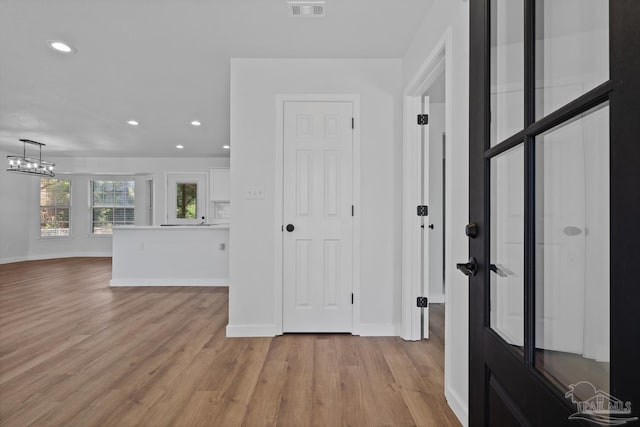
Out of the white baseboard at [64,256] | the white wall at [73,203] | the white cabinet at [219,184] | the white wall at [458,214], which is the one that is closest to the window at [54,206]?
the white wall at [73,203]

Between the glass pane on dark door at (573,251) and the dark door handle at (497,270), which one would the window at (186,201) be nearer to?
the dark door handle at (497,270)

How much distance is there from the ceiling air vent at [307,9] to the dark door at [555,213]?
4.93ft

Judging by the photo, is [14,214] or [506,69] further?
[14,214]

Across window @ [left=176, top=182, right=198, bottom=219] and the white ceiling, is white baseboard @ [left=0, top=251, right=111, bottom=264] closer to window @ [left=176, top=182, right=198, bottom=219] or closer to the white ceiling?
window @ [left=176, top=182, right=198, bottom=219]

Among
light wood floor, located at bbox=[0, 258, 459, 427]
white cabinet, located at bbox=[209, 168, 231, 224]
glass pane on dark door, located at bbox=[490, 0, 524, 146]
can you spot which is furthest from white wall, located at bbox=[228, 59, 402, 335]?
white cabinet, located at bbox=[209, 168, 231, 224]

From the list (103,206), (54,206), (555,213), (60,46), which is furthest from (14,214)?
(555,213)

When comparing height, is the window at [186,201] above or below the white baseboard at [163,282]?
above

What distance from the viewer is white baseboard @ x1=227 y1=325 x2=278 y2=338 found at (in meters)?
2.87

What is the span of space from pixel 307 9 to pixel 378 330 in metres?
2.63

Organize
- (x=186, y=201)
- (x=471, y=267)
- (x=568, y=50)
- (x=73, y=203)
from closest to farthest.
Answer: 1. (x=568, y=50)
2. (x=471, y=267)
3. (x=186, y=201)
4. (x=73, y=203)

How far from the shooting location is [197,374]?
2180 mm

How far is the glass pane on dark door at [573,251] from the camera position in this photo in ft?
→ 1.83

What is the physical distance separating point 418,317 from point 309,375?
1.13m

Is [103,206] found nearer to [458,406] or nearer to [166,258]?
[166,258]
